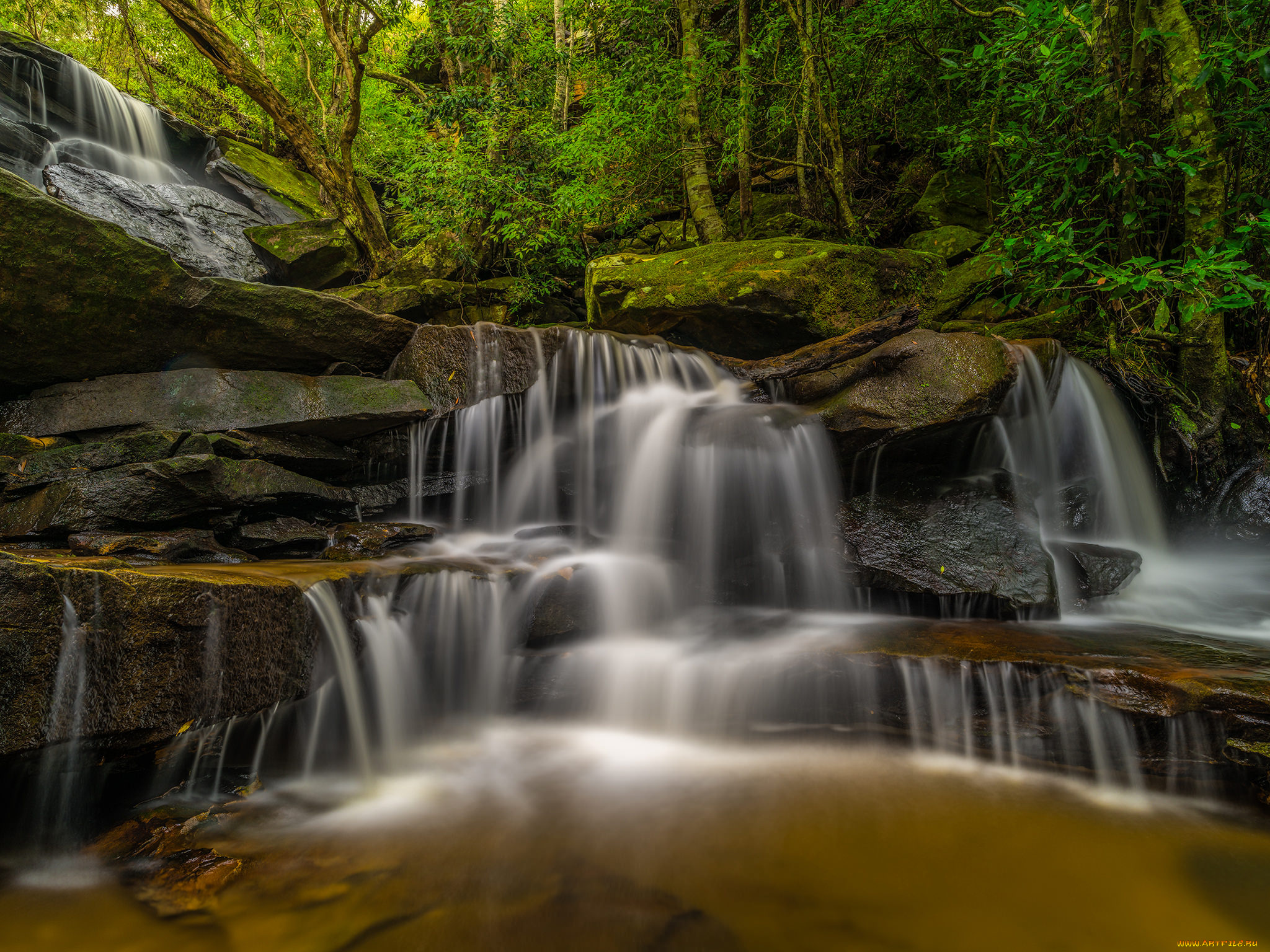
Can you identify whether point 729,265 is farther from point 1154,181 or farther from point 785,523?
point 1154,181

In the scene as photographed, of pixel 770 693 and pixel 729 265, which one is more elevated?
pixel 729 265

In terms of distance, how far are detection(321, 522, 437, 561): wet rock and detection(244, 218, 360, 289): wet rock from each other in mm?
6099

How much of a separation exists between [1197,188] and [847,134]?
5853mm

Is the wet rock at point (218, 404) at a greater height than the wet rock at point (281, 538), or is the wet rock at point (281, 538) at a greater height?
the wet rock at point (218, 404)

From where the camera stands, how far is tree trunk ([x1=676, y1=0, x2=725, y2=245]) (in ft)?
27.5

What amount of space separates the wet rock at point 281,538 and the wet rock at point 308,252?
603 cm

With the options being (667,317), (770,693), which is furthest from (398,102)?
(770,693)

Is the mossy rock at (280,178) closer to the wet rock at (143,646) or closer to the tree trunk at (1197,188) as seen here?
the wet rock at (143,646)

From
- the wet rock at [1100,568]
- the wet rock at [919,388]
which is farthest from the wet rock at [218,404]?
the wet rock at [1100,568]

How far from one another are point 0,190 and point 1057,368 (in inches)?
335

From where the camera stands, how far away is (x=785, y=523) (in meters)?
5.00

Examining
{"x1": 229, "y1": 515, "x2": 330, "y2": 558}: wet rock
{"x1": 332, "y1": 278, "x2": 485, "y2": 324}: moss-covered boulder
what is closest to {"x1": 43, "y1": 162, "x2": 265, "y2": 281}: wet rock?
{"x1": 332, "y1": 278, "x2": 485, "y2": 324}: moss-covered boulder

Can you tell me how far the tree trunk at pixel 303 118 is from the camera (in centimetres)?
812

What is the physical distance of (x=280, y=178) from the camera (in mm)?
13766
